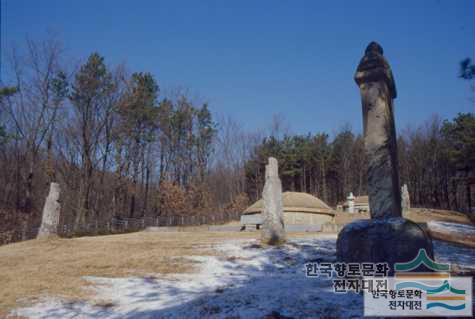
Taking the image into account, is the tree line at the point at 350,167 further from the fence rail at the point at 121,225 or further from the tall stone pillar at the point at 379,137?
the tall stone pillar at the point at 379,137

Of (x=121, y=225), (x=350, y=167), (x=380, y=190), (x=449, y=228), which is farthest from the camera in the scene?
(x=350, y=167)

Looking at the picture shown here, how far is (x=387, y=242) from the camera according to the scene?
17.7 feet

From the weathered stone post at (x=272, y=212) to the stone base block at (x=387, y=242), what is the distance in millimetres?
6474

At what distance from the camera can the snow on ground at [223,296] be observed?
4.55 metres

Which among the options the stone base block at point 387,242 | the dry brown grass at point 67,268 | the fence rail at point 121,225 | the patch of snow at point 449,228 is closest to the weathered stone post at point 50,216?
the dry brown grass at point 67,268

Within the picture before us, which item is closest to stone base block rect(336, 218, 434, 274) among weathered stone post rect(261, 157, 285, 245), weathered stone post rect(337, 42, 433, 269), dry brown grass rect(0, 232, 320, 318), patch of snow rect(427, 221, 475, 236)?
weathered stone post rect(337, 42, 433, 269)

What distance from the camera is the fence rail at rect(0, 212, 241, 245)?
878 inches

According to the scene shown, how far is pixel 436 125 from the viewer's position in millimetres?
49594

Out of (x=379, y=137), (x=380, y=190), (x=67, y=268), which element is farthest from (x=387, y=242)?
(x=67, y=268)

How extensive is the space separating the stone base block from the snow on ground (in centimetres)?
75

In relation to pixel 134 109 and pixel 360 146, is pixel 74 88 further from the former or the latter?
pixel 360 146

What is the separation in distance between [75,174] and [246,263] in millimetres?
30800

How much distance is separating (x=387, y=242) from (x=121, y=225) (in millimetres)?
29120

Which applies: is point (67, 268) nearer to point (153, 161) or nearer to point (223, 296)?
point (223, 296)
